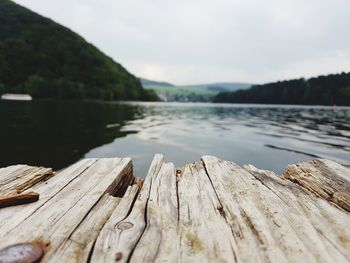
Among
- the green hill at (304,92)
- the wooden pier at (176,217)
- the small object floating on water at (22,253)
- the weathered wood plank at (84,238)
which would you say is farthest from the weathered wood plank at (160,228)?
the green hill at (304,92)

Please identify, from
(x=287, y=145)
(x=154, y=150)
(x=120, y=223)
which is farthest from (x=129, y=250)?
(x=287, y=145)

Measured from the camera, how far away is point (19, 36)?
499ft

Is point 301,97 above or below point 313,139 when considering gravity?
below

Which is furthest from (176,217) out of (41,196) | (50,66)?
(50,66)

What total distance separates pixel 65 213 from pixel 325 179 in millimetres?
3227

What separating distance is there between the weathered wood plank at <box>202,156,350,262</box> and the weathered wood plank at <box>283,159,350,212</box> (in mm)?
248

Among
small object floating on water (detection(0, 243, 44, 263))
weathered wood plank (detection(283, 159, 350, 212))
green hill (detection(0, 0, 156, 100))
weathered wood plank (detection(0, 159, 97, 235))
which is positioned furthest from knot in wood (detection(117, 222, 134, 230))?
green hill (detection(0, 0, 156, 100))

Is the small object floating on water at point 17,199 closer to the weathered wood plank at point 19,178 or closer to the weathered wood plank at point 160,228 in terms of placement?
the weathered wood plank at point 19,178

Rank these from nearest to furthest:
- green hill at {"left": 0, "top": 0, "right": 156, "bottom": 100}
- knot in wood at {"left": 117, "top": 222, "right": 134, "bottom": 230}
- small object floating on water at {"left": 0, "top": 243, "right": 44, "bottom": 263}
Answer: small object floating on water at {"left": 0, "top": 243, "right": 44, "bottom": 263}
knot in wood at {"left": 117, "top": 222, "right": 134, "bottom": 230}
green hill at {"left": 0, "top": 0, "right": 156, "bottom": 100}

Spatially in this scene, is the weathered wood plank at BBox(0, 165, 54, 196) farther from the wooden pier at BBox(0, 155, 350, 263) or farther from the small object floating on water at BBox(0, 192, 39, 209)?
the small object floating on water at BBox(0, 192, 39, 209)

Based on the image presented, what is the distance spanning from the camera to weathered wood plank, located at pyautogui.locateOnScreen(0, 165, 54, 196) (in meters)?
3.54

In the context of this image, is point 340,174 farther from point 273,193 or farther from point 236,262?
point 236,262

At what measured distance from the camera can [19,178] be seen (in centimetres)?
392

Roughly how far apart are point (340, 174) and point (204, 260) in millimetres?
2921
